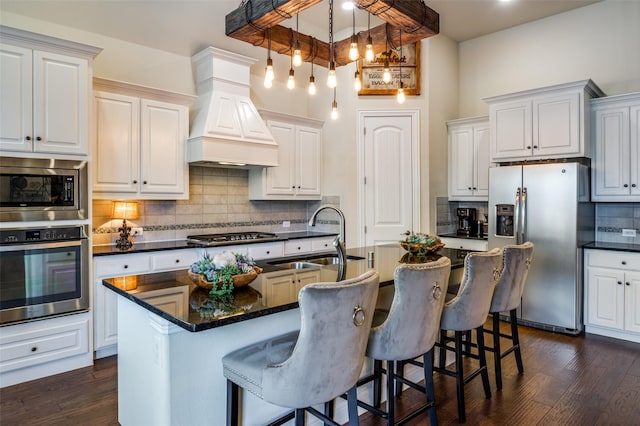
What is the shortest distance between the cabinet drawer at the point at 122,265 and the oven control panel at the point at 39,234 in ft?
1.00

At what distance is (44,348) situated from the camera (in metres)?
3.02

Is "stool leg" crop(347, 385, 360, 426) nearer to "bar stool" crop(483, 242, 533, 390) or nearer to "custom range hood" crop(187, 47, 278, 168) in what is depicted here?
"bar stool" crop(483, 242, 533, 390)

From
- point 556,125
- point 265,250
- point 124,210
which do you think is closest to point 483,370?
point 265,250

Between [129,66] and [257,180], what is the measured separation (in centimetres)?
181

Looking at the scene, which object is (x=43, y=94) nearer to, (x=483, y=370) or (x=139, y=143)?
(x=139, y=143)

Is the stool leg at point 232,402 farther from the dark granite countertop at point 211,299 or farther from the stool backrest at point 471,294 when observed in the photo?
the stool backrest at point 471,294

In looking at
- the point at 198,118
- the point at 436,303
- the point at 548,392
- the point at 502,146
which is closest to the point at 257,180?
the point at 198,118

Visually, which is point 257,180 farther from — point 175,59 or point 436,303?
point 436,303

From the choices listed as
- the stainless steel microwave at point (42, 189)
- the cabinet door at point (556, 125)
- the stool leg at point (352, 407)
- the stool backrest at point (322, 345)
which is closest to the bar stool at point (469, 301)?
the stool leg at point (352, 407)

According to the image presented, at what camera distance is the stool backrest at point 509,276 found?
9.27 ft

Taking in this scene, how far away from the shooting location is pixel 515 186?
431cm

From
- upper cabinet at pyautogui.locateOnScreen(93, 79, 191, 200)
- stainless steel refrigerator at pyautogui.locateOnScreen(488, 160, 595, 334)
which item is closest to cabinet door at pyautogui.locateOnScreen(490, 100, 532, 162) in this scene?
stainless steel refrigerator at pyautogui.locateOnScreen(488, 160, 595, 334)

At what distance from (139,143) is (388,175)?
2860mm

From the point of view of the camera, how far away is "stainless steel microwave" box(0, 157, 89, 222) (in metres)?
2.90
